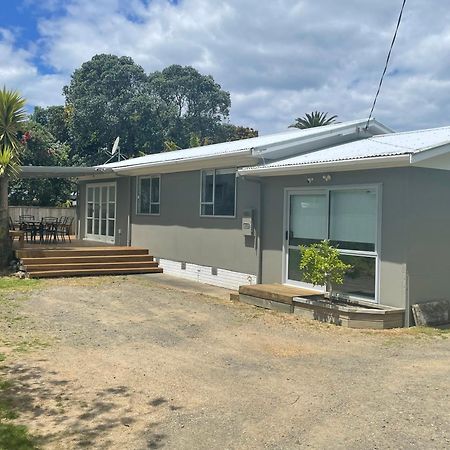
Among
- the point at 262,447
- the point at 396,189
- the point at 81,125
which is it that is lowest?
the point at 262,447

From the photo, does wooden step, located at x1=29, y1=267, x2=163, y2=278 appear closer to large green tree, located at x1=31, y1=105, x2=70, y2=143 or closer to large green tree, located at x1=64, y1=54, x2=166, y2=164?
large green tree, located at x1=64, y1=54, x2=166, y2=164

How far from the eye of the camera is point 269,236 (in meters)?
10.8

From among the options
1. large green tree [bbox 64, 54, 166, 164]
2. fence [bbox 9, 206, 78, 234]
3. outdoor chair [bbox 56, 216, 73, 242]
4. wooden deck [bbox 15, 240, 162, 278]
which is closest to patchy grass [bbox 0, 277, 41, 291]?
wooden deck [bbox 15, 240, 162, 278]

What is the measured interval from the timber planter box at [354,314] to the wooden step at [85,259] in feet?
23.0

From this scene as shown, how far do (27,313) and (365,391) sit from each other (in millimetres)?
5826

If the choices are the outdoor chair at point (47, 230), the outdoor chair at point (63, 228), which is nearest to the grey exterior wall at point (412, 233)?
the outdoor chair at point (47, 230)

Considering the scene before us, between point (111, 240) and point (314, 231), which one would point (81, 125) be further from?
point (314, 231)

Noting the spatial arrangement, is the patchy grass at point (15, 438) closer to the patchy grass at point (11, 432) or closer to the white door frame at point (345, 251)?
the patchy grass at point (11, 432)

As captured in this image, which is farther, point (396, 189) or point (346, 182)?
point (346, 182)

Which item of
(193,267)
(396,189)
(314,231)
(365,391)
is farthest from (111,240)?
(365,391)

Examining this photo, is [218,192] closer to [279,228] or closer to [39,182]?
[279,228]

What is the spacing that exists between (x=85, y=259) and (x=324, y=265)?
25.1ft

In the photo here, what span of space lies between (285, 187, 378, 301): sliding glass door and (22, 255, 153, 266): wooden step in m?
5.68

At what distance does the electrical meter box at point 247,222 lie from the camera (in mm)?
11062
